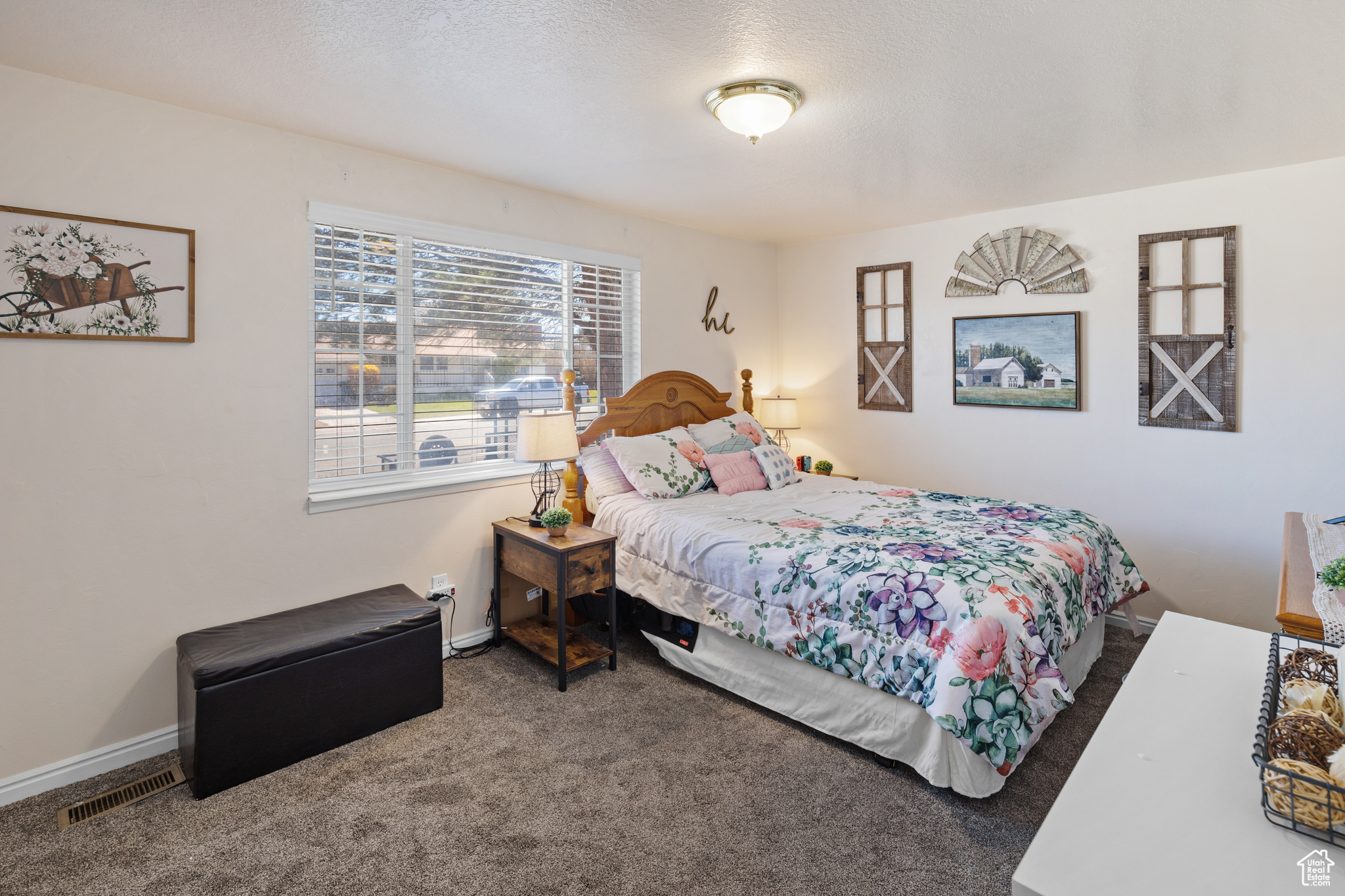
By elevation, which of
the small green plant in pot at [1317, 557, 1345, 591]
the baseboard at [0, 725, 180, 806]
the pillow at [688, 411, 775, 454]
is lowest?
the baseboard at [0, 725, 180, 806]

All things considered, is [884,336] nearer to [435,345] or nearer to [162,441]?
[435,345]

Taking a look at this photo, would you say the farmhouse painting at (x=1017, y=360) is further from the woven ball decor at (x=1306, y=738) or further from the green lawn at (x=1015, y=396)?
the woven ball decor at (x=1306, y=738)

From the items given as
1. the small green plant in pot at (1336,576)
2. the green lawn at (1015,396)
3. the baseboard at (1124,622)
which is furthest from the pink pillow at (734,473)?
the small green plant in pot at (1336,576)

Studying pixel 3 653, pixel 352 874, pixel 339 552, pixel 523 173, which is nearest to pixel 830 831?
pixel 352 874

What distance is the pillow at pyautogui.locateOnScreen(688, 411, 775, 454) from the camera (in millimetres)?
4035

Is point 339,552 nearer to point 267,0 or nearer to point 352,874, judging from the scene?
point 352,874

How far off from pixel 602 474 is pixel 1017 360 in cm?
260

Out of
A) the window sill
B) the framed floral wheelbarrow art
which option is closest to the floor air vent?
the window sill

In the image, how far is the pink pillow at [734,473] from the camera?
3672 mm

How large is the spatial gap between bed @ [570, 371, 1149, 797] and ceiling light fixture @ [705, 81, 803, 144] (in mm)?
1600

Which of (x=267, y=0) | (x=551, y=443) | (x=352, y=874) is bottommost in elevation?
(x=352, y=874)

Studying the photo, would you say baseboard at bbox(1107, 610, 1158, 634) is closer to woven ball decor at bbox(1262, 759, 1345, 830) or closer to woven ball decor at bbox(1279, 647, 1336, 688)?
woven ball decor at bbox(1279, 647, 1336, 688)

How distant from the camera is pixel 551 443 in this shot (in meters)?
3.16

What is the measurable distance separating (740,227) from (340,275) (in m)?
2.56
